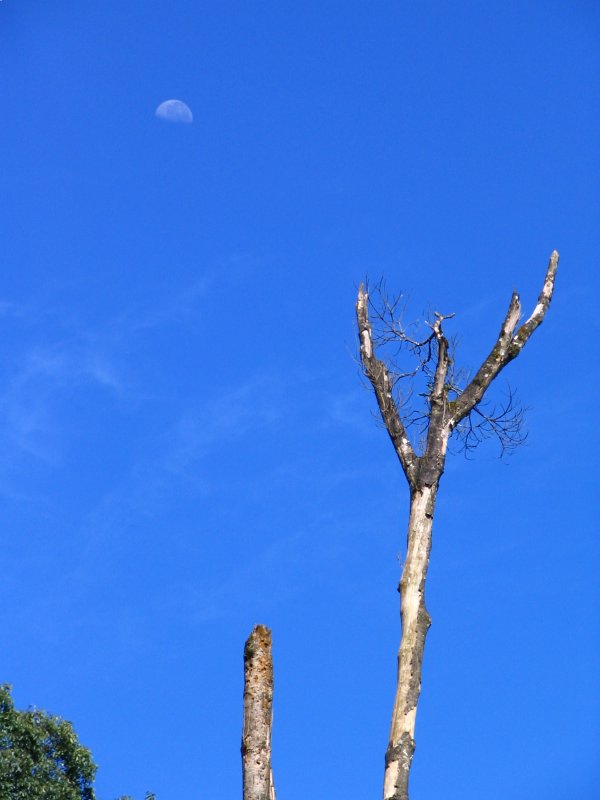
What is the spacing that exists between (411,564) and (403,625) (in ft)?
2.76

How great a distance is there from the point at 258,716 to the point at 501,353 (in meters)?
6.75

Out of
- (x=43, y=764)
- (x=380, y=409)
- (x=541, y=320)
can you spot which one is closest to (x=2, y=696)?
(x=43, y=764)

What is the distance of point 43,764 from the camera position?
23.7 m

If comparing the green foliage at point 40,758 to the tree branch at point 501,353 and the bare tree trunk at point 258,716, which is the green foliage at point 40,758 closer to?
the bare tree trunk at point 258,716

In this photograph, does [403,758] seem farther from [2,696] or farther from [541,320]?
[2,696]

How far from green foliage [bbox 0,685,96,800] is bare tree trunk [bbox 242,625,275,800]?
481 inches

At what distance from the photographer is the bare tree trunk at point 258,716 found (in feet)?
39.3

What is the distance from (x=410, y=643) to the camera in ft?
44.3

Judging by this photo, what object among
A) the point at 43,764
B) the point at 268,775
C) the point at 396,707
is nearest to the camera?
the point at 268,775

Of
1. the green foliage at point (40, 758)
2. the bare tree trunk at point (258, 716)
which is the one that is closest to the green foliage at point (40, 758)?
the green foliage at point (40, 758)

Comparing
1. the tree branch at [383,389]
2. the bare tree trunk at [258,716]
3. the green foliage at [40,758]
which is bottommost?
the bare tree trunk at [258,716]

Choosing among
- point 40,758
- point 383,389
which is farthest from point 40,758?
point 383,389

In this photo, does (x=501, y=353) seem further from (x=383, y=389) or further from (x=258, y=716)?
(x=258, y=716)

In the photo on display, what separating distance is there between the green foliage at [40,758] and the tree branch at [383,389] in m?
12.5
